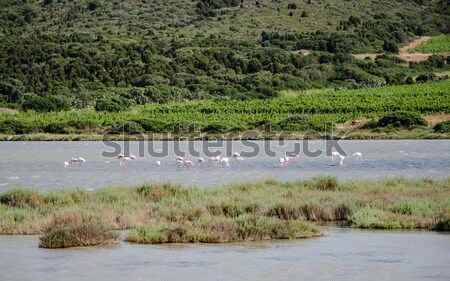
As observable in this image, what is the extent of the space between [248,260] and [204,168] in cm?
2578

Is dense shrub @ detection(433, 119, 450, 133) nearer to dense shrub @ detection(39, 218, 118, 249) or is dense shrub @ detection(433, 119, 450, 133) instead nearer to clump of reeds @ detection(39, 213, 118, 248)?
clump of reeds @ detection(39, 213, 118, 248)

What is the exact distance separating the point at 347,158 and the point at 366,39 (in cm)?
10822

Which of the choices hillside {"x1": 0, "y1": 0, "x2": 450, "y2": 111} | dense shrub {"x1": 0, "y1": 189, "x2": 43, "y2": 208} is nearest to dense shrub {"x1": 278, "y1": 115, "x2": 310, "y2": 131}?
hillside {"x1": 0, "y1": 0, "x2": 450, "y2": 111}

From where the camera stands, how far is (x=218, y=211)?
22.3 meters

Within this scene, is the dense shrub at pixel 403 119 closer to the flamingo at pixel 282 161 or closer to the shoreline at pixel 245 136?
the shoreline at pixel 245 136

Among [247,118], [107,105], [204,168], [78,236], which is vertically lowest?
[204,168]

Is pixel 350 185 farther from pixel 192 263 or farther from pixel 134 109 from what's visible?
pixel 134 109

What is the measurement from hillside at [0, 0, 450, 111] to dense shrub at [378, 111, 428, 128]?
28779mm

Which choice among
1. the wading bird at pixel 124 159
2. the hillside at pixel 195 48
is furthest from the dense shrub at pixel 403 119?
the wading bird at pixel 124 159

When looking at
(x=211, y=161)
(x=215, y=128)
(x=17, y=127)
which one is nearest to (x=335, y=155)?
(x=211, y=161)

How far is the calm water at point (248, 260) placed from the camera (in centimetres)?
1627

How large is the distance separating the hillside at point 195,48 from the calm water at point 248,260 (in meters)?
76.5

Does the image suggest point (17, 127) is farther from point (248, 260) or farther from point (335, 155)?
point (248, 260)

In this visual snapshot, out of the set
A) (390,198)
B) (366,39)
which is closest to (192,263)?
(390,198)
